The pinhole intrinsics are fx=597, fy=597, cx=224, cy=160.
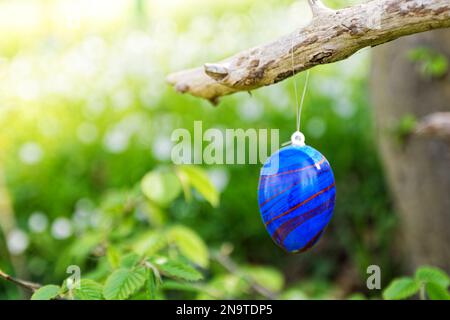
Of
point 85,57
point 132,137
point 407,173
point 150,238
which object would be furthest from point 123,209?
point 85,57

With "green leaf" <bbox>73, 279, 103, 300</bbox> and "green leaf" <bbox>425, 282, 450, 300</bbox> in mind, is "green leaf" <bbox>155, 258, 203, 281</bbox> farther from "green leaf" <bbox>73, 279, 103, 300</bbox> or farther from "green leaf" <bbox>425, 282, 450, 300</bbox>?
"green leaf" <bbox>425, 282, 450, 300</bbox>

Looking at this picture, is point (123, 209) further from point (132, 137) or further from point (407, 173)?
point (132, 137)

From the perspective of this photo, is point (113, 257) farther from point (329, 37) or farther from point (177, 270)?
point (329, 37)

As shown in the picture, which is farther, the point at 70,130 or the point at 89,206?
the point at 70,130

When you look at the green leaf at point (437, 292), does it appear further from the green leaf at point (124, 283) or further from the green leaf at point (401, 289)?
the green leaf at point (124, 283)

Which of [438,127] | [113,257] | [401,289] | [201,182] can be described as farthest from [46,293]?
[438,127]

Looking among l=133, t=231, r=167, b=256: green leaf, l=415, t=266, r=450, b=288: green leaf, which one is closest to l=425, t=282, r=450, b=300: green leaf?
l=415, t=266, r=450, b=288: green leaf

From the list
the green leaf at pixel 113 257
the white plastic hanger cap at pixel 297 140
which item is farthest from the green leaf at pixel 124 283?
the white plastic hanger cap at pixel 297 140
